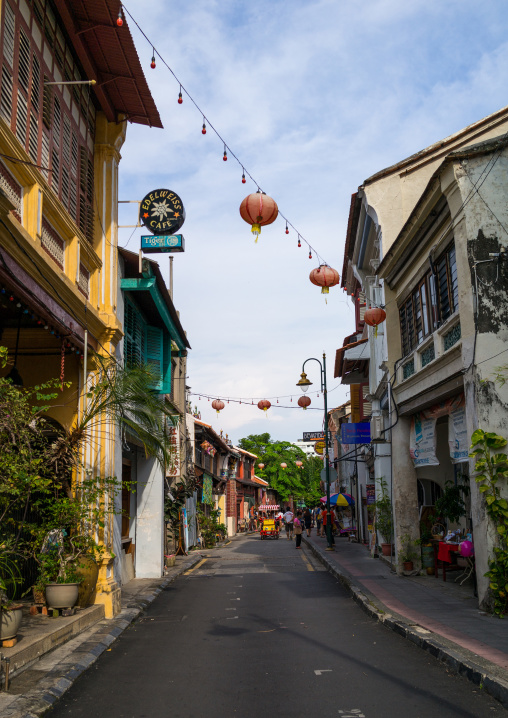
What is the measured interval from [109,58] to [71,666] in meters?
9.38

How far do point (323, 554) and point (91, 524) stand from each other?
46.3 ft

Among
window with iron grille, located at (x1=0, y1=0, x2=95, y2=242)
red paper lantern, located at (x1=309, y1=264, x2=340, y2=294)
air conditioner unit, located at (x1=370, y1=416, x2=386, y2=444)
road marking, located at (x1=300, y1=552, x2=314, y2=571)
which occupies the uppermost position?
window with iron grille, located at (x1=0, y1=0, x2=95, y2=242)

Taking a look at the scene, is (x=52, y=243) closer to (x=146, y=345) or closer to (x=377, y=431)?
(x=146, y=345)

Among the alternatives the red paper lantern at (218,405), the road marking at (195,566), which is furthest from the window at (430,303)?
the red paper lantern at (218,405)

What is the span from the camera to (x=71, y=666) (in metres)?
7.33

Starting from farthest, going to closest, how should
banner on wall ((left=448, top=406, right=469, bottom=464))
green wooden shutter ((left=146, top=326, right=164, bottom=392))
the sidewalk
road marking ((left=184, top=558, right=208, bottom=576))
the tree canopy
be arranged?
the tree canopy < road marking ((left=184, top=558, right=208, bottom=576)) < green wooden shutter ((left=146, top=326, right=164, bottom=392)) < banner on wall ((left=448, top=406, right=469, bottom=464)) < the sidewalk

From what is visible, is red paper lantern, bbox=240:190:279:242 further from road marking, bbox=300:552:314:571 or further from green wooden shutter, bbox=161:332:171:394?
road marking, bbox=300:552:314:571

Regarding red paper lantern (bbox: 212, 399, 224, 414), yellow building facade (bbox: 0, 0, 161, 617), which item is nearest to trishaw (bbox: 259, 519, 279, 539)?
red paper lantern (bbox: 212, 399, 224, 414)

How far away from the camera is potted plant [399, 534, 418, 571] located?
16.1 m

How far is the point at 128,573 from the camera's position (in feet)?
54.2

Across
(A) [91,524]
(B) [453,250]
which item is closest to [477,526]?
(B) [453,250]

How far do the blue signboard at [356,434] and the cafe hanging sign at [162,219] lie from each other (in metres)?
12.8

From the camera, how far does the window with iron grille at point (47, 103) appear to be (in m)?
8.66

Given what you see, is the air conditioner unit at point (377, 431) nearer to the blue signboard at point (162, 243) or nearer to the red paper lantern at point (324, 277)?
the red paper lantern at point (324, 277)
